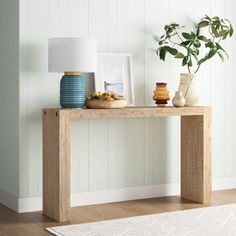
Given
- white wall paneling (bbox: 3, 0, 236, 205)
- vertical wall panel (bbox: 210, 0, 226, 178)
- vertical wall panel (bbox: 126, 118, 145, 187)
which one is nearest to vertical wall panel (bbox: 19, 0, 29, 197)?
white wall paneling (bbox: 3, 0, 236, 205)

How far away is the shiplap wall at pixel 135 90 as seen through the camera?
4730 millimetres

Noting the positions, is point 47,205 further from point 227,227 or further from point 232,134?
point 232,134

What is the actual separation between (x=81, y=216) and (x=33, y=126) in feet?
2.78

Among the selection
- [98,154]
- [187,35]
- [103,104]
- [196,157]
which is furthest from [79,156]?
[187,35]

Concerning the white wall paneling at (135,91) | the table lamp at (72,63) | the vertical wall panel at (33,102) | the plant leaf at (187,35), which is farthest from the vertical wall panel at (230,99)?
the vertical wall panel at (33,102)

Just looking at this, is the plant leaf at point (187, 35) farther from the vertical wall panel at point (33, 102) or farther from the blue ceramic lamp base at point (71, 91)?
the vertical wall panel at point (33, 102)

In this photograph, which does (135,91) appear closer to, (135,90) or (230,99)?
(135,90)

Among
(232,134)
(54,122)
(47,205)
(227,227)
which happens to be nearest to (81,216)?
(47,205)

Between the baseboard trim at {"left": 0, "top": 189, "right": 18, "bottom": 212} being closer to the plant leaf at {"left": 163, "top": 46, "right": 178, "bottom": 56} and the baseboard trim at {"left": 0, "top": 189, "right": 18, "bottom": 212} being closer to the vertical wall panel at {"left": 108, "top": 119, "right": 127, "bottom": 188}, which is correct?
the vertical wall panel at {"left": 108, "top": 119, "right": 127, "bottom": 188}

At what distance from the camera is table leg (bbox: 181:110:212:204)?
498 cm

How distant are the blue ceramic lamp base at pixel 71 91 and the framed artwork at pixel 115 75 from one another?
0.36 meters

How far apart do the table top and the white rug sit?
809 mm

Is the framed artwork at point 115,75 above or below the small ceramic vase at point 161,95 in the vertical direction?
above

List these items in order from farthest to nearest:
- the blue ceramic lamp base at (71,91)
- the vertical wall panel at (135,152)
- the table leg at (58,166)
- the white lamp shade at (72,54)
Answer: the vertical wall panel at (135,152) < the blue ceramic lamp base at (71,91) < the white lamp shade at (72,54) < the table leg at (58,166)
